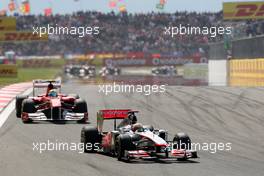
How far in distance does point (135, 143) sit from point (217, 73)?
3535 centimetres

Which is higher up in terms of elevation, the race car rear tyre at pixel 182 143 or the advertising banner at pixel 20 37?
the advertising banner at pixel 20 37

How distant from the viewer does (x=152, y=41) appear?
53.0 meters

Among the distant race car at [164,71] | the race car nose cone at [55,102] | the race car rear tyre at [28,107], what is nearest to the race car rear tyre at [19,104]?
the race car rear tyre at [28,107]

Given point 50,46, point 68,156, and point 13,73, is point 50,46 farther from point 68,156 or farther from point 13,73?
point 68,156

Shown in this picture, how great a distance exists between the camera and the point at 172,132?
1822cm

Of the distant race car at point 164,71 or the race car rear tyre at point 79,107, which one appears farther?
the distant race car at point 164,71

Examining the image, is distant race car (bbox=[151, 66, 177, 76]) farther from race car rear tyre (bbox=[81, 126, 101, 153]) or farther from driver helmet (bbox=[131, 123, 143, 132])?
driver helmet (bbox=[131, 123, 143, 132])

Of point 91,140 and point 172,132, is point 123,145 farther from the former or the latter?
point 172,132

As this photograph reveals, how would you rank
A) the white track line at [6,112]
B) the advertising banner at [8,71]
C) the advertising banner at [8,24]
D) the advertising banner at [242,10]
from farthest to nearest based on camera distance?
1. the advertising banner at [242,10]
2. the advertising banner at [8,24]
3. the advertising banner at [8,71]
4. the white track line at [6,112]

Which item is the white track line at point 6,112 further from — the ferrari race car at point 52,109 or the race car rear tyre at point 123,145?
the race car rear tyre at point 123,145

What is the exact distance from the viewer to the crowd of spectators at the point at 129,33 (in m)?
46.2

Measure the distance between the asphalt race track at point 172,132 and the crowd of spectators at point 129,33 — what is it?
13.6 meters

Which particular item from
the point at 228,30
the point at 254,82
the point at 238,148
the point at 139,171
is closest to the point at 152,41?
the point at 228,30

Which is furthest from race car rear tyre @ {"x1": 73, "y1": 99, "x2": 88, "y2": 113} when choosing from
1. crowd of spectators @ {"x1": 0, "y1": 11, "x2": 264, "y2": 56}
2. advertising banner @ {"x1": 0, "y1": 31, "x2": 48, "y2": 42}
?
advertising banner @ {"x1": 0, "y1": 31, "x2": 48, "y2": 42}
